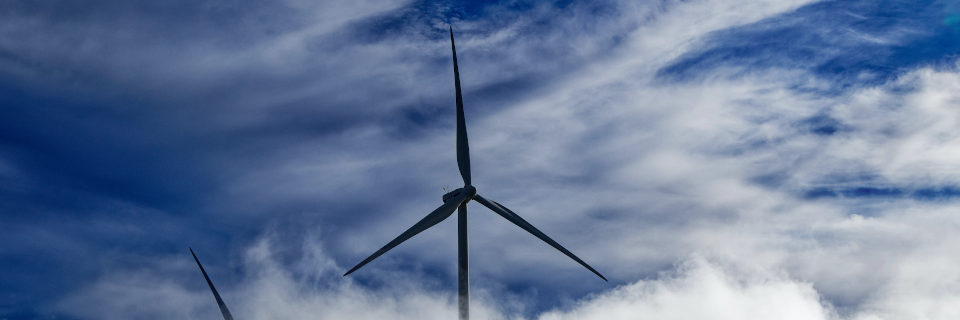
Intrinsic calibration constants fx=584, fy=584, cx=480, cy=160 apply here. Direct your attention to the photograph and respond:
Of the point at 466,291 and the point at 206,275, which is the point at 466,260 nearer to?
the point at 466,291

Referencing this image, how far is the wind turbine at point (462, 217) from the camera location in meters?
67.4

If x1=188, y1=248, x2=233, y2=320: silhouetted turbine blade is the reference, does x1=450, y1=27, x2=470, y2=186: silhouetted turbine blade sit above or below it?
above

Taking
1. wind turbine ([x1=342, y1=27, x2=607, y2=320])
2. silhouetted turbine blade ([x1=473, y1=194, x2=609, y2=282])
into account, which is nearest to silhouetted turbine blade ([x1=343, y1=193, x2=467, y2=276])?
wind turbine ([x1=342, y1=27, x2=607, y2=320])

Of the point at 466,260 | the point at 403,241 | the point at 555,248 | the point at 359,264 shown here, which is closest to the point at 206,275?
the point at 359,264

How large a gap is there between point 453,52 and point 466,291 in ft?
96.4

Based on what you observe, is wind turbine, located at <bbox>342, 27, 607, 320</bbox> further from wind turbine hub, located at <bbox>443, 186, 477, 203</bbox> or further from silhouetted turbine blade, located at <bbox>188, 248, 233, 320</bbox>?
silhouetted turbine blade, located at <bbox>188, 248, 233, 320</bbox>

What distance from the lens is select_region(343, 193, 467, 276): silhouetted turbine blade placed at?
221ft

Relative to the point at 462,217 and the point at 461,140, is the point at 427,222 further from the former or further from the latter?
the point at 461,140

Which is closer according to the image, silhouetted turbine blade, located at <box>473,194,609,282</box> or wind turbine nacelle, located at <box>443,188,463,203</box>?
wind turbine nacelle, located at <box>443,188,463,203</box>

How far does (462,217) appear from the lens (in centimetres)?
7106

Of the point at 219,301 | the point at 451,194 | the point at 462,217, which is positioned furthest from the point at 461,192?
the point at 219,301

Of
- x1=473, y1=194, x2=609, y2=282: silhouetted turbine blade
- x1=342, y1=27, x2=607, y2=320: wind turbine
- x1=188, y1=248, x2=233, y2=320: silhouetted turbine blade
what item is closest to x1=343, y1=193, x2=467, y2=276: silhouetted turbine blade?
x1=342, y1=27, x2=607, y2=320: wind turbine

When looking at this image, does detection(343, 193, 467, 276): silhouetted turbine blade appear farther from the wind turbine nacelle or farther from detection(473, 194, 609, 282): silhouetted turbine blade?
detection(473, 194, 609, 282): silhouetted turbine blade

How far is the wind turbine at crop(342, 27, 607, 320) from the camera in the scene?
6738 cm
